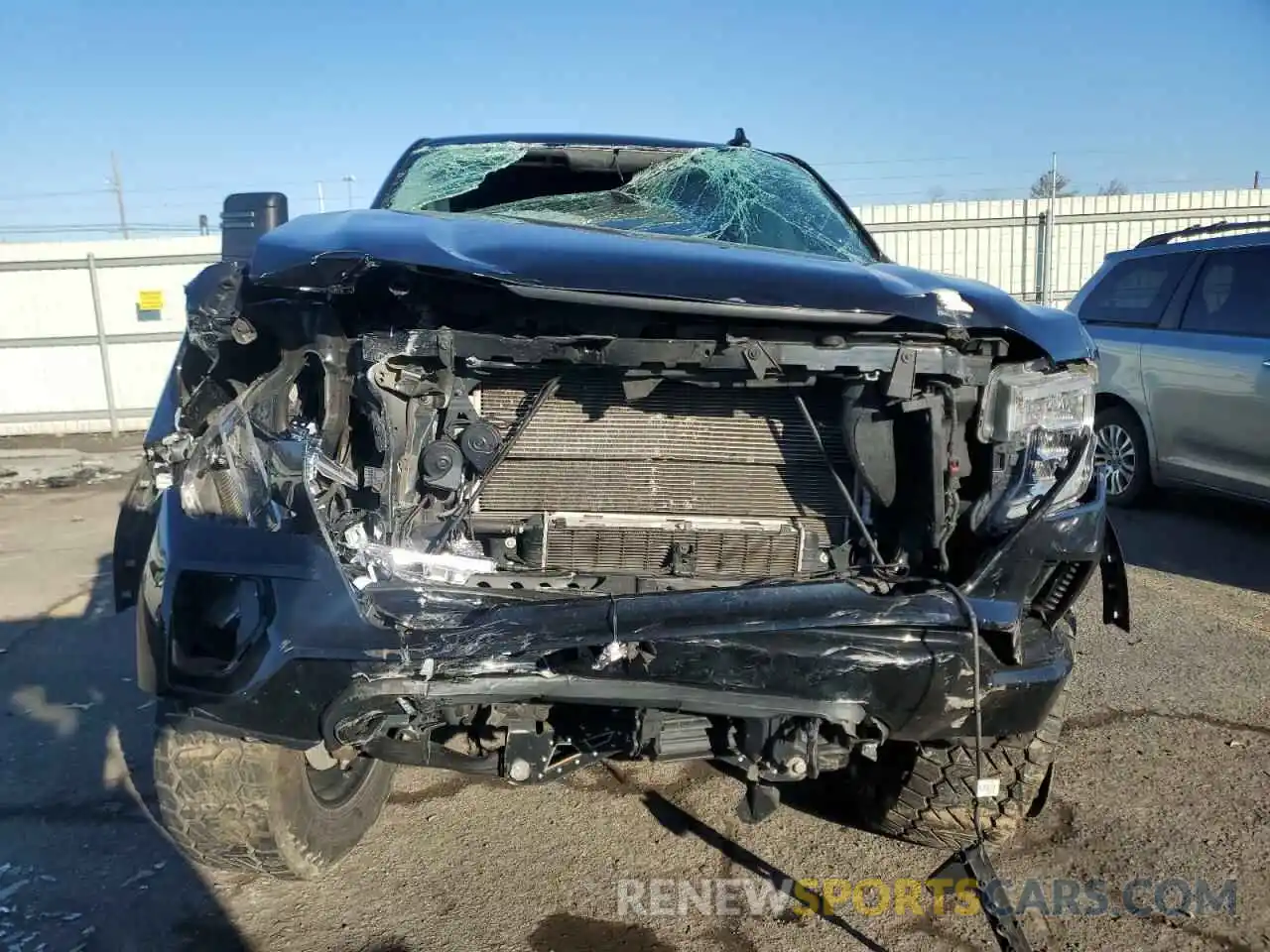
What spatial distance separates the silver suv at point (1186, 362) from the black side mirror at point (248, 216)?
15.3 ft

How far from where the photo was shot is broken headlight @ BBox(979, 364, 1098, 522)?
228 centimetres

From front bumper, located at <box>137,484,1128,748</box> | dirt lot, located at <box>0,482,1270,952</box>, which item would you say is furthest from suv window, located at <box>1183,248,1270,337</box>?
front bumper, located at <box>137,484,1128,748</box>

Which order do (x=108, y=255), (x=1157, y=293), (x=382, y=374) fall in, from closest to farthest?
(x=382, y=374)
(x=1157, y=293)
(x=108, y=255)

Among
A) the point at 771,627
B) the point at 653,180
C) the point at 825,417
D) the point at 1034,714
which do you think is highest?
the point at 653,180

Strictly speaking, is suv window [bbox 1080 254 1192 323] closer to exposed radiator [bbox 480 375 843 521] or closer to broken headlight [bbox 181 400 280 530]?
exposed radiator [bbox 480 375 843 521]

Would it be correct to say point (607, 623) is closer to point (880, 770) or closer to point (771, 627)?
point (771, 627)

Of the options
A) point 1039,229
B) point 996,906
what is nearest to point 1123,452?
point 996,906

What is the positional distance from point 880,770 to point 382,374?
5.87ft

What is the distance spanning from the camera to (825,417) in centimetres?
250

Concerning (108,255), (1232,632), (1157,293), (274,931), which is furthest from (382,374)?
(108,255)

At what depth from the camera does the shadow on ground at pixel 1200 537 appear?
523 cm

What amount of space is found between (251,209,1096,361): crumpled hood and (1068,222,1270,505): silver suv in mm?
3567

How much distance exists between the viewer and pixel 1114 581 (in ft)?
8.46

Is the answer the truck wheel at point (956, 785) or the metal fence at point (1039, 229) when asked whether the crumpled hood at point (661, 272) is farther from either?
the metal fence at point (1039, 229)
